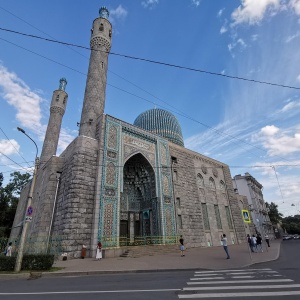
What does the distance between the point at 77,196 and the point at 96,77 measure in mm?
11812

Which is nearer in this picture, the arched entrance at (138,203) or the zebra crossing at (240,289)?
the zebra crossing at (240,289)

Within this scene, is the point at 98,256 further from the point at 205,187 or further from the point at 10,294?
the point at 205,187

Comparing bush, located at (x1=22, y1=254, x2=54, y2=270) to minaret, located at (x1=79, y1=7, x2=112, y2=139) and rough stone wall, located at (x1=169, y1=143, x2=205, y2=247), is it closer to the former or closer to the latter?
minaret, located at (x1=79, y1=7, x2=112, y2=139)

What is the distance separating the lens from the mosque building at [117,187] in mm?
14914

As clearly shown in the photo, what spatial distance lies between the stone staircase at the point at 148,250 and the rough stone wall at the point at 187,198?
9.78ft

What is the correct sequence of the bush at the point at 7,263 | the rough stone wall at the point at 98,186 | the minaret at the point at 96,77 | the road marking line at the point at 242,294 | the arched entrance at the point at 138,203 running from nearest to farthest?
the road marking line at the point at 242,294 < the bush at the point at 7,263 < the rough stone wall at the point at 98,186 < the minaret at the point at 96,77 < the arched entrance at the point at 138,203

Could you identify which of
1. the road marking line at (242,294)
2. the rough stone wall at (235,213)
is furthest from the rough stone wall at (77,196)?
the rough stone wall at (235,213)

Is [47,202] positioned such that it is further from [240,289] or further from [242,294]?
[242,294]

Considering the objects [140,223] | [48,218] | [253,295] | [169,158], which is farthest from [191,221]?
[253,295]

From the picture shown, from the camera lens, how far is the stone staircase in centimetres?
1479

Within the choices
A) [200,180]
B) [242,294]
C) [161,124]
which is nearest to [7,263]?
[242,294]

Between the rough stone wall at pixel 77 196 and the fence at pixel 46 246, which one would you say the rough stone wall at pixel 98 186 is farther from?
the fence at pixel 46 246

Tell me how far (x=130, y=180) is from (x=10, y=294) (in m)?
16.4

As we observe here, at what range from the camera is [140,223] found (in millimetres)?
20594
